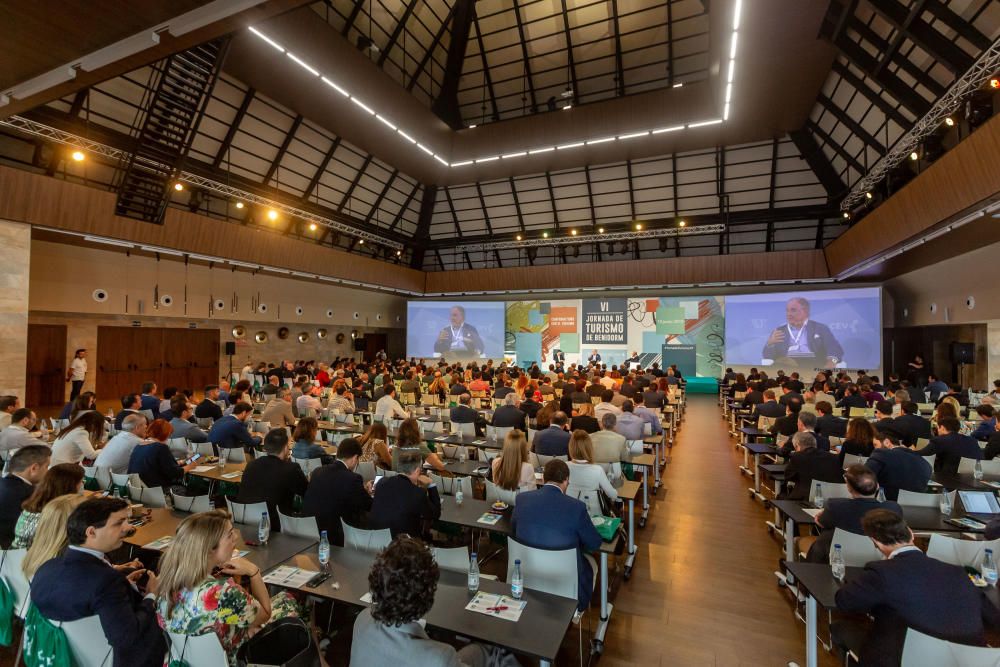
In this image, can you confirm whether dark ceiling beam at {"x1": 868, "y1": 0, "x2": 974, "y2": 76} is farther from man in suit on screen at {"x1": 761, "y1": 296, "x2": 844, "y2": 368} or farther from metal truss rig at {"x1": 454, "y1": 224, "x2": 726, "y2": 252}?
man in suit on screen at {"x1": 761, "y1": 296, "x2": 844, "y2": 368}

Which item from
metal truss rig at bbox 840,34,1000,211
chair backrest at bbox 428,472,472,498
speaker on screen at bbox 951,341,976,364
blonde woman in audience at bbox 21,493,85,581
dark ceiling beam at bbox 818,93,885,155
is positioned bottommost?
chair backrest at bbox 428,472,472,498

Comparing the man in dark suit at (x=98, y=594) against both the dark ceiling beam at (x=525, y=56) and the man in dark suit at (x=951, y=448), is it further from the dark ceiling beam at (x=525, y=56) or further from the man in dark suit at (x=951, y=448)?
the dark ceiling beam at (x=525, y=56)

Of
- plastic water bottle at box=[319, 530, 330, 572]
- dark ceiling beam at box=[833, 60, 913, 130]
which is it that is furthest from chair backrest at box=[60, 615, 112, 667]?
dark ceiling beam at box=[833, 60, 913, 130]

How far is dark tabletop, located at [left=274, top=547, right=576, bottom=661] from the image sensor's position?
2123 mm

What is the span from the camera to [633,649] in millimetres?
3232

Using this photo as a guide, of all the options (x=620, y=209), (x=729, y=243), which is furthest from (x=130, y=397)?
(x=729, y=243)

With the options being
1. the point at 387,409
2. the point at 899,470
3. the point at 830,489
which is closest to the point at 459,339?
the point at 387,409

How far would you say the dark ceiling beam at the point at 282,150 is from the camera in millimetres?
13081

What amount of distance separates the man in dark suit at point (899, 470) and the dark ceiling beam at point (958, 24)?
675cm

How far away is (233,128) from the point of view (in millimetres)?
12031

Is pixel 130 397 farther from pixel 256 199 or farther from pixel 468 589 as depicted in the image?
pixel 468 589

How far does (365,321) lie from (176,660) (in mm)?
19846

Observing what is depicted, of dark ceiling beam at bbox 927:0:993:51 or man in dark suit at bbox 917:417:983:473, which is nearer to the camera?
man in dark suit at bbox 917:417:983:473

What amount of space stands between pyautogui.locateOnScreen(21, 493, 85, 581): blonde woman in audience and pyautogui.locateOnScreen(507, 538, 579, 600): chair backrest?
241 cm
